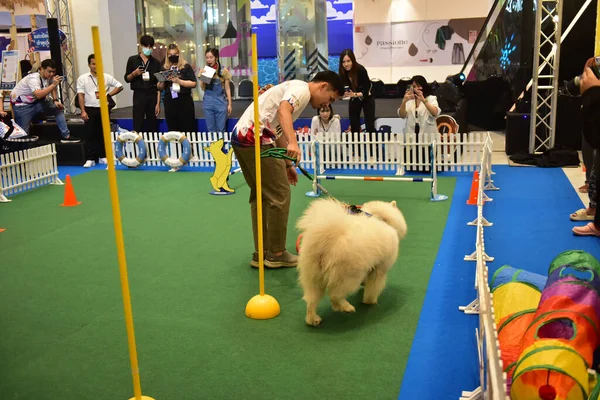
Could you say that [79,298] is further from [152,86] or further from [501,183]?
[152,86]

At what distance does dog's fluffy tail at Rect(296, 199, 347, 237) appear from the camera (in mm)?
3393

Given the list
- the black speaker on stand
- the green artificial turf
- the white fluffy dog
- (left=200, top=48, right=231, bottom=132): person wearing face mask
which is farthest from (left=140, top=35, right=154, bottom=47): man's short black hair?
the white fluffy dog

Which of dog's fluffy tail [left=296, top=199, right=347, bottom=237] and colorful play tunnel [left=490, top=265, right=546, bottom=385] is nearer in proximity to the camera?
colorful play tunnel [left=490, top=265, right=546, bottom=385]

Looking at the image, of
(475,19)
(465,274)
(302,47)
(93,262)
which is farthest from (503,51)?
(93,262)

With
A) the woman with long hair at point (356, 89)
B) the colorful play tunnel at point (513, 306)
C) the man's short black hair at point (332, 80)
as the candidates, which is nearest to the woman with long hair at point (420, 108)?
the woman with long hair at point (356, 89)

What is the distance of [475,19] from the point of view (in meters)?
16.5

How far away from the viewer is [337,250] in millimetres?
3344

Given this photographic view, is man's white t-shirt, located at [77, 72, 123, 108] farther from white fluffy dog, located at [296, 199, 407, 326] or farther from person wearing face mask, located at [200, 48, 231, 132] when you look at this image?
white fluffy dog, located at [296, 199, 407, 326]

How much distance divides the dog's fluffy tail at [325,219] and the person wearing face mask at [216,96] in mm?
6943

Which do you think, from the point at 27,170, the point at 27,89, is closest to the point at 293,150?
the point at 27,170

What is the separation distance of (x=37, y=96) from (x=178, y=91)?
236cm

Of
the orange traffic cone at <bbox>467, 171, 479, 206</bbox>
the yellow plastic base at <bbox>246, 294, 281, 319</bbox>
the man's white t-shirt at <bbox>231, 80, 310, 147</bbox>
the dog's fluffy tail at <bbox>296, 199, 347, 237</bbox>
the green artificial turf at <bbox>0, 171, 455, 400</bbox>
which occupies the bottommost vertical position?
the green artificial turf at <bbox>0, 171, 455, 400</bbox>

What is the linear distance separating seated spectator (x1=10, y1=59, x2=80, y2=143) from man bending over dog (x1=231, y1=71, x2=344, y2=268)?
6778 mm

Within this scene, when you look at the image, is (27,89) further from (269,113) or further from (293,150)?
(293,150)
